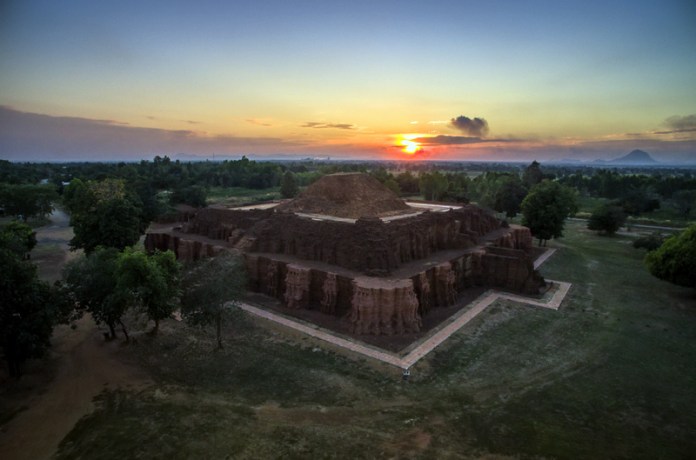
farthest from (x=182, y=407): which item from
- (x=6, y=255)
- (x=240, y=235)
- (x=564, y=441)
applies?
(x=240, y=235)

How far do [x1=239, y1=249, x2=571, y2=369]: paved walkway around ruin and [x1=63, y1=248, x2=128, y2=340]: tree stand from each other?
30.0ft

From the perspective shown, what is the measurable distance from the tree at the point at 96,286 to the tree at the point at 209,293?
3.39 meters

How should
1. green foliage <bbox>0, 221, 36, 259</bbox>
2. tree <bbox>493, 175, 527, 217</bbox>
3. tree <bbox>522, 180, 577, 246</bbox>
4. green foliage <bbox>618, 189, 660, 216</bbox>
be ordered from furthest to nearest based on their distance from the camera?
1. green foliage <bbox>618, 189, 660, 216</bbox>
2. tree <bbox>493, 175, 527, 217</bbox>
3. tree <bbox>522, 180, 577, 246</bbox>
4. green foliage <bbox>0, 221, 36, 259</bbox>

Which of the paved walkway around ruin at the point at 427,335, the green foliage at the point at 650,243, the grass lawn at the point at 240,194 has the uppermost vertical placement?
the grass lawn at the point at 240,194

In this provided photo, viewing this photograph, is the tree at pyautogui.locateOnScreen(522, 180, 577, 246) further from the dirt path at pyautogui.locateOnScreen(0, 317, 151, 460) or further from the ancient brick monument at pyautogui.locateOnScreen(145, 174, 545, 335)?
the dirt path at pyautogui.locateOnScreen(0, 317, 151, 460)

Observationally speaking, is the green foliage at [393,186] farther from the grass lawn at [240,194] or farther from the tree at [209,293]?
the tree at [209,293]

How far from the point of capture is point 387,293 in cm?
2500

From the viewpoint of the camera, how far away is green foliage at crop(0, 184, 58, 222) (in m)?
58.7

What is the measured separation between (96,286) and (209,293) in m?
6.62

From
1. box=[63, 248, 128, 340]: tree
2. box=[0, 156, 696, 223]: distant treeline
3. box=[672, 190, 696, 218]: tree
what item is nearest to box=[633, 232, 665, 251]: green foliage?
box=[0, 156, 696, 223]: distant treeline

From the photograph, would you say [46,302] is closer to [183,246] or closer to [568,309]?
[183,246]

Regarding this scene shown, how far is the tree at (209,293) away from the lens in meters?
22.0

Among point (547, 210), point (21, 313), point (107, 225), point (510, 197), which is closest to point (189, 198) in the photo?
point (107, 225)

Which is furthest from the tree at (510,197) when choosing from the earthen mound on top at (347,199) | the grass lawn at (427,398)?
the grass lawn at (427,398)
